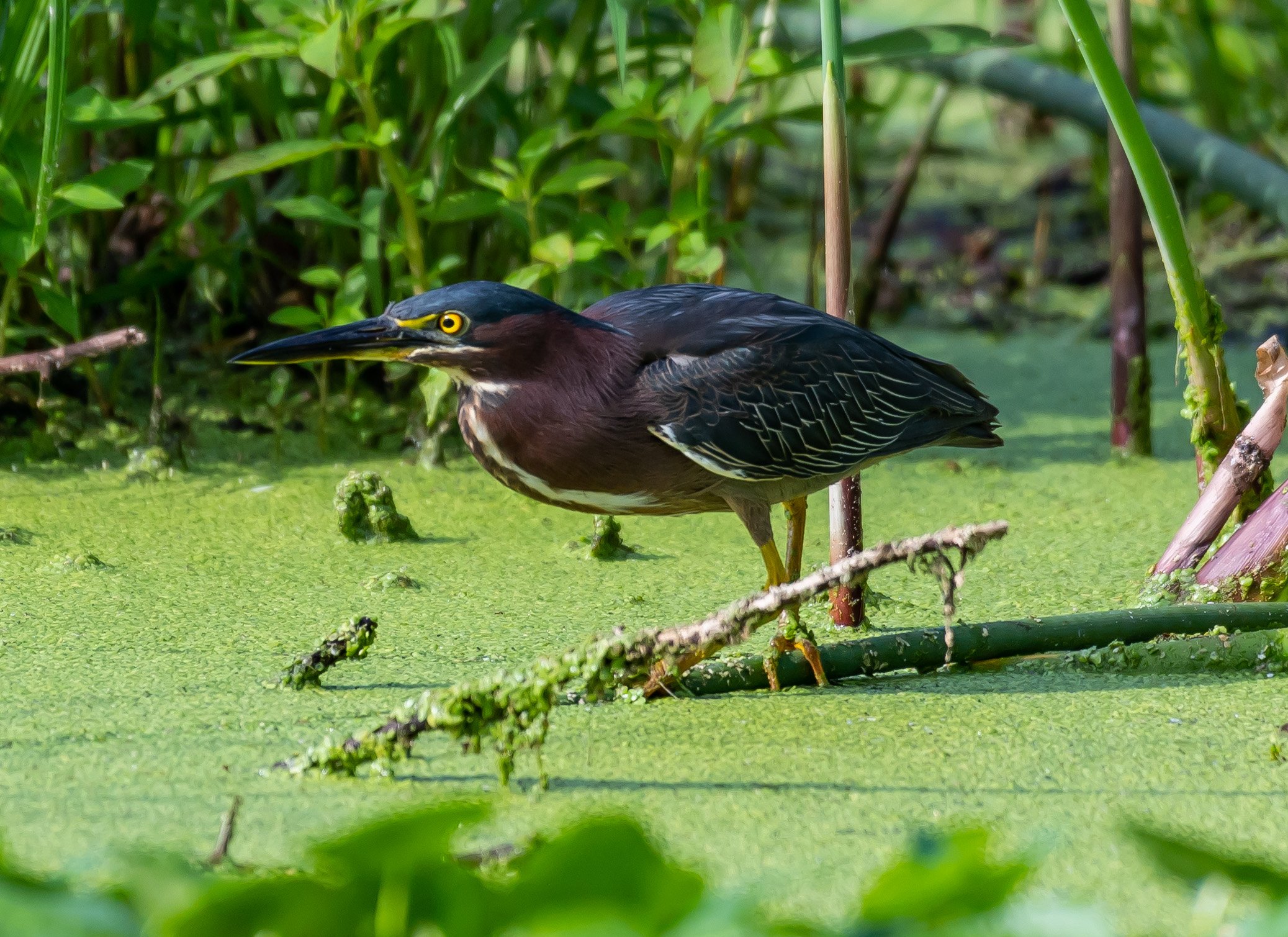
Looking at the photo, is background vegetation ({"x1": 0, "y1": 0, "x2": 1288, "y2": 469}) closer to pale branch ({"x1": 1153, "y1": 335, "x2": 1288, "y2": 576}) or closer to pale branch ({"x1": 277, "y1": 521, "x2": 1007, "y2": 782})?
pale branch ({"x1": 1153, "y1": 335, "x2": 1288, "y2": 576})

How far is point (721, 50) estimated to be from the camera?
9.41 feet

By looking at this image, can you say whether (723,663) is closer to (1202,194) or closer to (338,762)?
(338,762)

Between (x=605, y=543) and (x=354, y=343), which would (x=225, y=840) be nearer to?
(x=354, y=343)

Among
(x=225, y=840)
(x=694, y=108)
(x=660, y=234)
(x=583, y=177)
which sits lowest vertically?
(x=225, y=840)

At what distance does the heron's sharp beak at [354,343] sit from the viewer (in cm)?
225

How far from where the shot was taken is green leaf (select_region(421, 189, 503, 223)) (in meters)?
3.01

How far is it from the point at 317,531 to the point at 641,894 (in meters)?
1.86

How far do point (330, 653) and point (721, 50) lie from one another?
143cm

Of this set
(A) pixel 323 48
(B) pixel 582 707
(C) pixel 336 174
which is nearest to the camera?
(B) pixel 582 707

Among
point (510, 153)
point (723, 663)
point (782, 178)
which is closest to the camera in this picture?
point (723, 663)

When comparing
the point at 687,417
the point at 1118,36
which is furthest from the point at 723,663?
the point at 1118,36

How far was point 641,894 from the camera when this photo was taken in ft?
3.84

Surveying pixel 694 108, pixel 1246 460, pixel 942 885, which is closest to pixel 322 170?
pixel 694 108

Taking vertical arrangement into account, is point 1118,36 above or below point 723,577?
above
